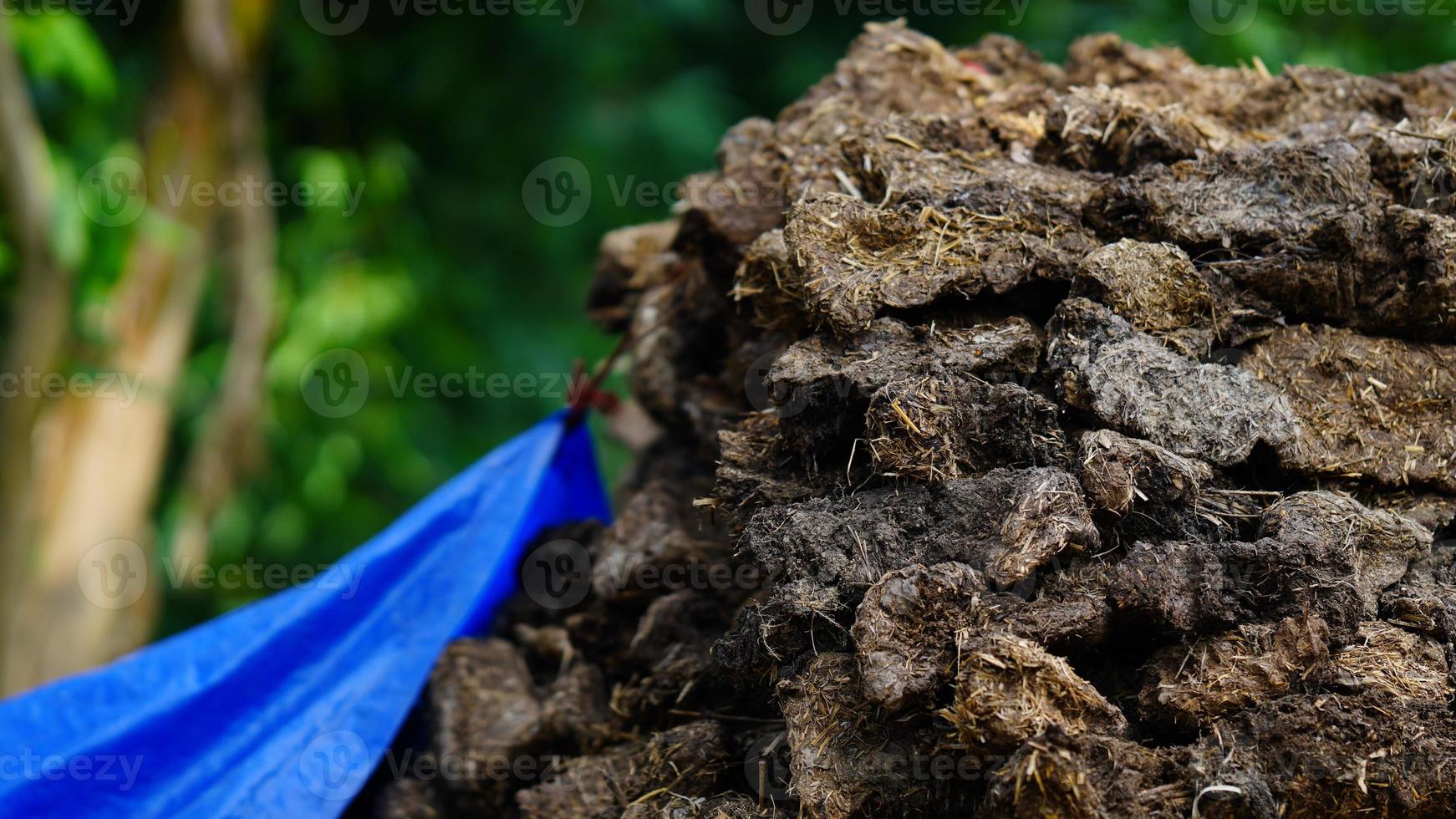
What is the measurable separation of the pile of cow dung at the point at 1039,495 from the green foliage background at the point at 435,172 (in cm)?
304

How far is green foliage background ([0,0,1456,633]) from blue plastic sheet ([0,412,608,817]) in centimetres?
321

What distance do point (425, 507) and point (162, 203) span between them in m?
3.11

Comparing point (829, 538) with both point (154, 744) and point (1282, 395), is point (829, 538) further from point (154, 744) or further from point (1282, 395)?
point (154, 744)

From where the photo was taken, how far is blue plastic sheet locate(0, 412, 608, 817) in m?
2.07

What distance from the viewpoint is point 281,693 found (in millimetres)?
2246

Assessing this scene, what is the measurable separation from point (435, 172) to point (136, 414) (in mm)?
2063

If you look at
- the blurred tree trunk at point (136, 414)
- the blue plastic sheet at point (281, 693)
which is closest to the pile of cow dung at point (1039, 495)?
the blue plastic sheet at point (281, 693)

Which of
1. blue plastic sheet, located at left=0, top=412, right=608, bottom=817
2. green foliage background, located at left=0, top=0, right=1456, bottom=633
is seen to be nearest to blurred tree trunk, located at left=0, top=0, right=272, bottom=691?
green foliage background, located at left=0, top=0, right=1456, bottom=633

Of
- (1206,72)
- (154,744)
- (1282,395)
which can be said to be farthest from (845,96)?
(154,744)

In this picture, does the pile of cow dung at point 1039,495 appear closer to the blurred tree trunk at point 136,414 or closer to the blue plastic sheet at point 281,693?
the blue plastic sheet at point 281,693

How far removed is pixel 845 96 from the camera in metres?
2.50

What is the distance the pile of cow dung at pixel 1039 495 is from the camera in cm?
143

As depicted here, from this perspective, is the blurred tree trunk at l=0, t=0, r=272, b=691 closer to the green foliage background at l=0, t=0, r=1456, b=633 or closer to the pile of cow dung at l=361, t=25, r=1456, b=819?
the green foliage background at l=0, t=0, r=1456, b=633

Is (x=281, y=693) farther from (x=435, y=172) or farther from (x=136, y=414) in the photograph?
(x=435, y=172)
